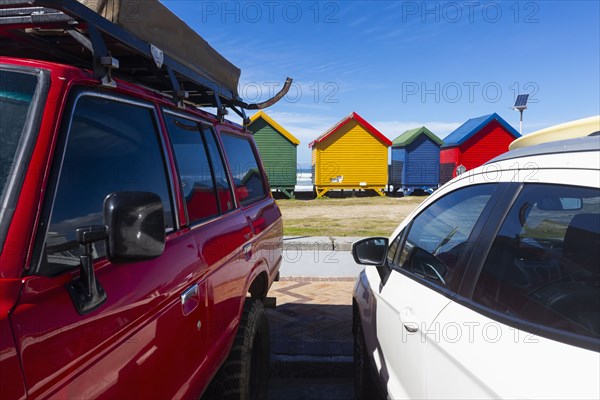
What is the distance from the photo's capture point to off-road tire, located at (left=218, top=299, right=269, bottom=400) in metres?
2.42

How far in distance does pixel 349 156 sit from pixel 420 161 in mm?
4021

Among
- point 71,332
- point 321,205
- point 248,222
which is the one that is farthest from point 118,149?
point 321,205

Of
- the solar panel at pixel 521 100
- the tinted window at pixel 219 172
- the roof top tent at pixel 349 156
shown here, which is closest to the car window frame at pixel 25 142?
the tinted window at pixel 219 172

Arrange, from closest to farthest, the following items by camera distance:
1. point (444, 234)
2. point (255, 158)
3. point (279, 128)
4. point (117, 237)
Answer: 1. point (117, 237)
2. point (444, 234)
3. point (255, 158)
4. point (279, 128)

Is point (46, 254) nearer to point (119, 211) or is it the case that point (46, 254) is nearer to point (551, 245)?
point (119, 211)

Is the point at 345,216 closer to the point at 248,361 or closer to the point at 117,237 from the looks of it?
the point at 248,361

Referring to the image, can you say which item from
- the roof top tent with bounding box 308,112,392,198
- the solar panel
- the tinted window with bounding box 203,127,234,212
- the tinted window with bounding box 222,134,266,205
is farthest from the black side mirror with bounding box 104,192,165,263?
the roof top tent with bounding box 308,112,392,198

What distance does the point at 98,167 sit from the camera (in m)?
1.53

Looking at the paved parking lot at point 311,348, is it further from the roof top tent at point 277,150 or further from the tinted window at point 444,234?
the roof top tent at point 277,150

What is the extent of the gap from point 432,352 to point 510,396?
491mm

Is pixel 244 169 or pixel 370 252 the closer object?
pixel 370 252

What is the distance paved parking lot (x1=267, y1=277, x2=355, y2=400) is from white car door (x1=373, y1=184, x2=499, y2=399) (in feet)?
3.82

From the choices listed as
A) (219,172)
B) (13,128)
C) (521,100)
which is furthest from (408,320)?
(521,100)

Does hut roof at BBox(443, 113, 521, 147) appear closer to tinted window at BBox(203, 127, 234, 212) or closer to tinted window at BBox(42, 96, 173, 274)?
tinted window at BBox(203, 127, 234, 212)
